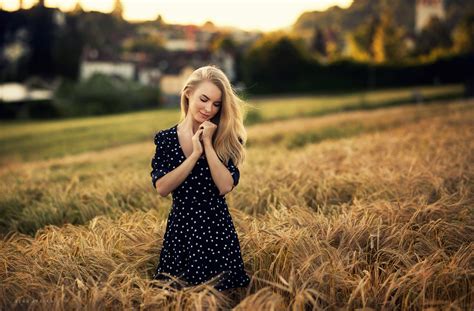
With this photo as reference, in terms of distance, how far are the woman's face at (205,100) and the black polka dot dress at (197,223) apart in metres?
0.18

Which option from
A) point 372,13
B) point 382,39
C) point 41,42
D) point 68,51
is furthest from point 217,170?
point 68,51

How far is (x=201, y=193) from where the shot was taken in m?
2.95

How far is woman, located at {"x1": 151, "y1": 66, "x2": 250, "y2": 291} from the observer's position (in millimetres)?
2930

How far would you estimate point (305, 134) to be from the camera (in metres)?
12.8

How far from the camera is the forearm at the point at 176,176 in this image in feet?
9.10

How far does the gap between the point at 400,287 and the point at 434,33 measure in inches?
1193

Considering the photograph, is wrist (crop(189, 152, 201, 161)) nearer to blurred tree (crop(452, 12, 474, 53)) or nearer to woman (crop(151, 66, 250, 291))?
woman (crop(151, 66, 250, 291))

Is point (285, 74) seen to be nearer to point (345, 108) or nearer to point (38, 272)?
point (345, 108)

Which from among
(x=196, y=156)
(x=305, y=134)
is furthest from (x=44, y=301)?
(x=305, y=134)

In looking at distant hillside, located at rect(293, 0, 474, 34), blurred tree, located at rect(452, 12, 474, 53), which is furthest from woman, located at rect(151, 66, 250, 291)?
distant hillside, located at rect(293, 0, 474, 34)

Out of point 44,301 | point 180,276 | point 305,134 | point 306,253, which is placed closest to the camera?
point 44,301

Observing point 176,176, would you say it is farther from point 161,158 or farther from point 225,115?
point 225,115

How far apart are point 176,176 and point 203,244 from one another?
16.8 inches

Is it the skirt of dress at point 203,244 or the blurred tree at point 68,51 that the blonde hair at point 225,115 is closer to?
the skirt of dress at point 203,244
